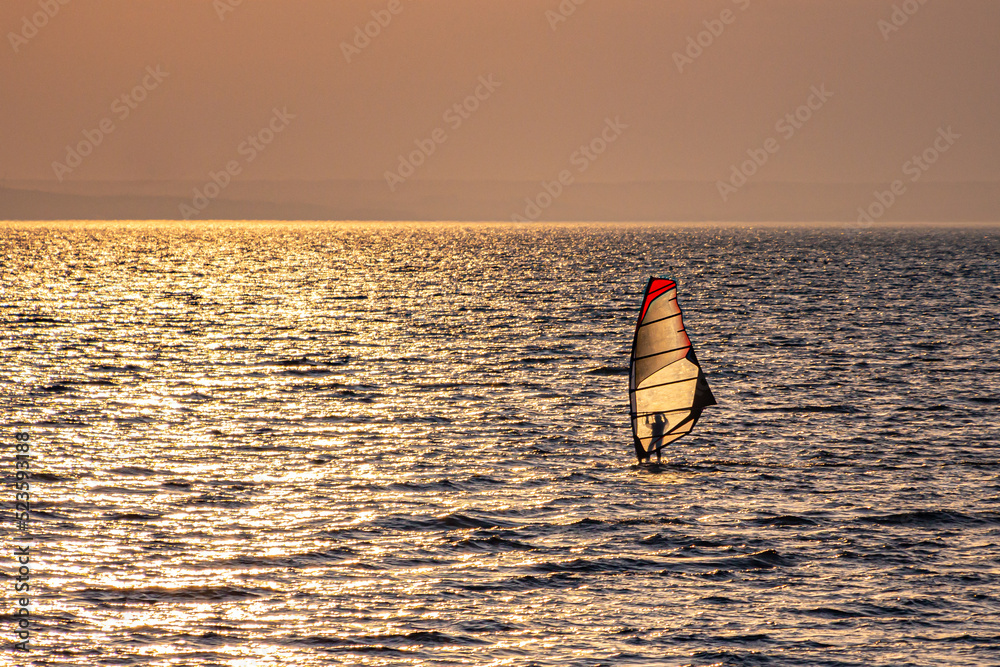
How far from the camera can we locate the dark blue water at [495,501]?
57.4ft

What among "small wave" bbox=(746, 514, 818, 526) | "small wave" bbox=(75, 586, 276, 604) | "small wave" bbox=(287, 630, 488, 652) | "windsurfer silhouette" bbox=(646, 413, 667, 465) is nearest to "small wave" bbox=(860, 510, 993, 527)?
"small wave" bbox=(746, 514, 818, 526)

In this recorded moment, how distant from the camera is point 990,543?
2255 centimetres

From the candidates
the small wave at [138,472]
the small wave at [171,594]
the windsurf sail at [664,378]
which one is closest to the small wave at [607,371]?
the windsurf sail at [664,378]

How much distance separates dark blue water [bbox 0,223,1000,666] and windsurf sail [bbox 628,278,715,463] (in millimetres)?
1250

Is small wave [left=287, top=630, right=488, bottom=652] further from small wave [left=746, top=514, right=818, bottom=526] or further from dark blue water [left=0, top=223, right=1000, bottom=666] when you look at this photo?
small wave [left=746, top=514, right=818, bottom=526]

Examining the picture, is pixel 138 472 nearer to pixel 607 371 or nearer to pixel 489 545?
pixel 489 545

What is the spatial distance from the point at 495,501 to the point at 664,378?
786 centimetres

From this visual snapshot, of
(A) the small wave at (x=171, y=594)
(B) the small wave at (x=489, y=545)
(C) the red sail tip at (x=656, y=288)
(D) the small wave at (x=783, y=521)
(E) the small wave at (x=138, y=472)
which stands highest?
(C) the red sail tip at (x=656, y=288)

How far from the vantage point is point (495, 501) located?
1014 inches

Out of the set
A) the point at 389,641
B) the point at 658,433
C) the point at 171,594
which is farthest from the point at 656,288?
the point at 171,594

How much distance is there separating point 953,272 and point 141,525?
109031mm

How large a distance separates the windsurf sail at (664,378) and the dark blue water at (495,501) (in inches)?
49.2

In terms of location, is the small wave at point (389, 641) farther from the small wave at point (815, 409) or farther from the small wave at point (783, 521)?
the small wave at point (815, 409)

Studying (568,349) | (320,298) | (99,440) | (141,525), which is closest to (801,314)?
(568,349)
